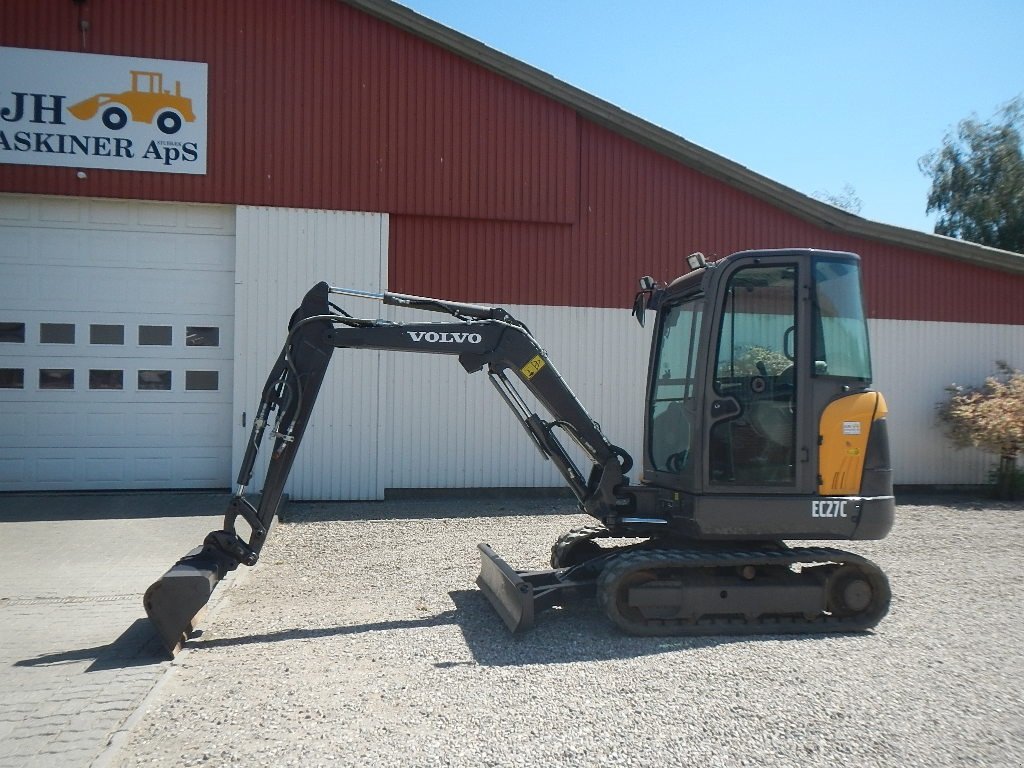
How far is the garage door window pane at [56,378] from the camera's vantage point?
11648 mm

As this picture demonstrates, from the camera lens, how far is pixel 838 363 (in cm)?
659

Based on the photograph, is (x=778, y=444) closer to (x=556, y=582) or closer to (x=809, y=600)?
(x=809, y=600)

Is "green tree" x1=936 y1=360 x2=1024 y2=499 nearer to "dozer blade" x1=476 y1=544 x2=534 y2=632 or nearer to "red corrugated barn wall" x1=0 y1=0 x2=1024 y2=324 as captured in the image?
"red corrugated barn wall" x1=0 y1=0 x2=1024 y2=324

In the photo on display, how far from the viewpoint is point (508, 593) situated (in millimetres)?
6348

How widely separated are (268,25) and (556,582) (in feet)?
30.6

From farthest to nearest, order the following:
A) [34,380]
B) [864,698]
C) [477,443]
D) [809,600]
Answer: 1. [477,443]
2. [34,380]
3. [809,600]
4. [864,698]

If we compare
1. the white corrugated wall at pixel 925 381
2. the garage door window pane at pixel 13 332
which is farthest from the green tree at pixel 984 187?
the garage door window pane at pixel 13 332

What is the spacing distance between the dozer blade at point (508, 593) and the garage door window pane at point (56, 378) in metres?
7.53

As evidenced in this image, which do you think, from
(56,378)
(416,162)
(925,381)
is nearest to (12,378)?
(56,378)

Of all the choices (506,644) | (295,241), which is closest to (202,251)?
(295,241)

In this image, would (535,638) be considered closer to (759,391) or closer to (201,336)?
(759,391)

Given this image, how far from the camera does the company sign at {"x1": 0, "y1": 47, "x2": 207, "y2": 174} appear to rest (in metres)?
11.4

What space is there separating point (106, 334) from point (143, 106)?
10.6 feet

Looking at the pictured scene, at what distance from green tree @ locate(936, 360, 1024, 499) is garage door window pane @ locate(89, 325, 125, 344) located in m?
13.1
